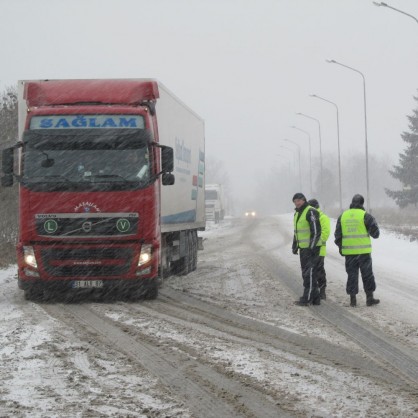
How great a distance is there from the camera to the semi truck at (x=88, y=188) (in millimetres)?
11281

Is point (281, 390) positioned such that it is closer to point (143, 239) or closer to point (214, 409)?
point (214, 409)

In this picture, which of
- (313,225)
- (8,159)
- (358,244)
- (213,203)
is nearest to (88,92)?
(8,159)

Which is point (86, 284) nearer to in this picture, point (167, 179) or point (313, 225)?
point (167, 179)

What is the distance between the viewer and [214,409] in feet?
17.7

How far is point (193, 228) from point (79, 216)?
5748mm

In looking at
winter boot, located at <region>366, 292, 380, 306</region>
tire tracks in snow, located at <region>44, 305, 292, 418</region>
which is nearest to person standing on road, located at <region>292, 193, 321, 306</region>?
winter boot, located at <region>366, 292, 380, 306</region>

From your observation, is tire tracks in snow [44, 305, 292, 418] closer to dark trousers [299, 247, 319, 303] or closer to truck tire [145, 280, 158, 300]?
truck tire [145, 280, 158, 300]

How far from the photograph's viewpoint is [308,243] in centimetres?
1141

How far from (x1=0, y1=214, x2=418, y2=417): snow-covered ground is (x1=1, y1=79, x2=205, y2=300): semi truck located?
1.79 ft

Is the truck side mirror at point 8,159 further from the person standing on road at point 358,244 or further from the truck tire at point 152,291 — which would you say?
the person standing on road at point 358,244

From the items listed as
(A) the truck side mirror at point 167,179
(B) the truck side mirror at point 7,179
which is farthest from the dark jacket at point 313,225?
(B) the truck side mirror at point 7,179

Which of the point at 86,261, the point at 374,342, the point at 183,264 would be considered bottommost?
the point at 374,342

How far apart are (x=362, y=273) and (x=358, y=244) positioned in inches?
17.4

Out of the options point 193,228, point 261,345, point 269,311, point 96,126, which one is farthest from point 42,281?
point 193,228
